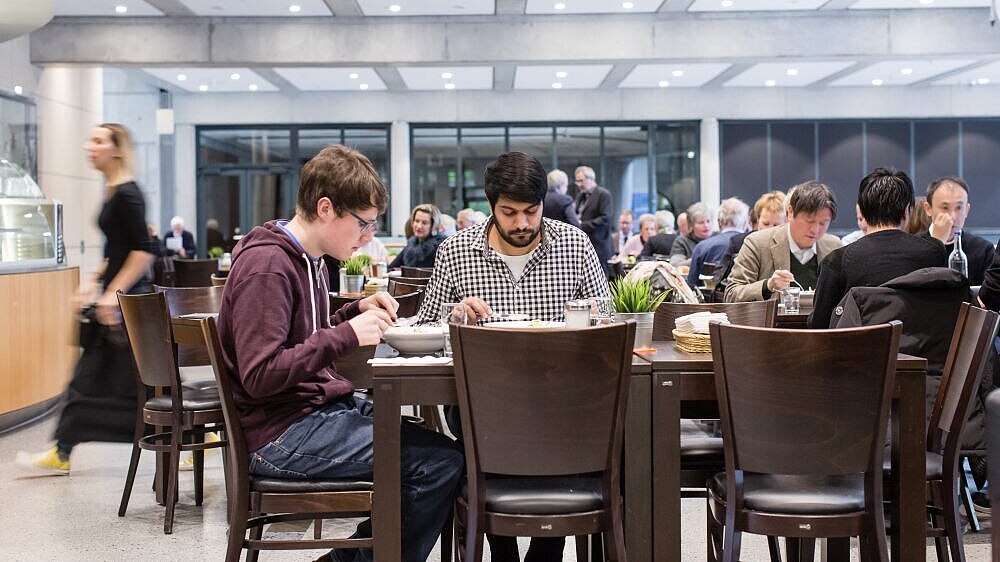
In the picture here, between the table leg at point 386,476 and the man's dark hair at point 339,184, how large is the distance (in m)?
0.47

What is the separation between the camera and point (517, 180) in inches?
117

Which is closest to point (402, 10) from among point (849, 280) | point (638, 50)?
point (638, 50)

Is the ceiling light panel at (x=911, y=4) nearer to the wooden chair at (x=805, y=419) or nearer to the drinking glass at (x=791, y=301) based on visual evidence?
the drinking glass at (x=791, y=301)

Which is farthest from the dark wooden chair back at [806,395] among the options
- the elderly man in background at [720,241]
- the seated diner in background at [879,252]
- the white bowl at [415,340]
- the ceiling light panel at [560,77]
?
the ceiling light panel at [560,77]

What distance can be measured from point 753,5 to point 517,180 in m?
8.51

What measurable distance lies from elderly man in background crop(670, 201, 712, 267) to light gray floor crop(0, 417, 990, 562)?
4008mm

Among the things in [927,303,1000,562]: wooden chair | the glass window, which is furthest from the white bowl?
the glass window

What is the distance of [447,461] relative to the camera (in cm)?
229

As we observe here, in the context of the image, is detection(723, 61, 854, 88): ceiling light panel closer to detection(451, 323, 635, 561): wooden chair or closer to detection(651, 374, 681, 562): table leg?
detection(651, 374, 681, 562): table leg

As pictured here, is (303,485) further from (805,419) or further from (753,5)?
(753,5)

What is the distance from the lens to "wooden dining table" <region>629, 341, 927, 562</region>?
2223mm

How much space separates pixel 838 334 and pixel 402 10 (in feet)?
31.1

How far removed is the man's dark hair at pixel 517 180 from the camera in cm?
298

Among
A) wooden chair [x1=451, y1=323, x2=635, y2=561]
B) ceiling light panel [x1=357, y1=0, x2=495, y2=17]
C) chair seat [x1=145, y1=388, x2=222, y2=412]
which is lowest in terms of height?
chair seat [x1=145, y1=388, x2=222, y2=412]
